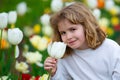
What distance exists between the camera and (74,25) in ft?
12.8

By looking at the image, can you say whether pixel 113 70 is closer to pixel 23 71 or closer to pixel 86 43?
pixel 86 43

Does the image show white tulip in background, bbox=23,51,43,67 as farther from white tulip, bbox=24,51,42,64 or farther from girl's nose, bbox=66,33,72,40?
girl's nose, bbox=66,33,72,40

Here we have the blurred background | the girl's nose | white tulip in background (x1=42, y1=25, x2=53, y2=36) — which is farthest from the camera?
white tulip in background (x1=42, y1=25, x2=53, y2=36)

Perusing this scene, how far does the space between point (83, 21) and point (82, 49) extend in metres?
0.27

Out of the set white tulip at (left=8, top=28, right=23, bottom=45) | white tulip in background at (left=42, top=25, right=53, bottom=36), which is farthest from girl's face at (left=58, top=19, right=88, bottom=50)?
white tulip in background at (left=42, top=25, right=53, bottom=36)

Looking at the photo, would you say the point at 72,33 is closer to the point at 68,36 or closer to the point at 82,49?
the point at 68,36

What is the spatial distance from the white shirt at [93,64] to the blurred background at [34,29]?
0.70 ft

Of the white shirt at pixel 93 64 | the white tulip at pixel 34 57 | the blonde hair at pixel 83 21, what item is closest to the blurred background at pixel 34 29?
the white tulip at pixel 34 57

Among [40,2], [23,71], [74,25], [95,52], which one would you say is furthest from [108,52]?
[40,2]

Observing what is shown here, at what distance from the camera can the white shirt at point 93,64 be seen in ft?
13.3

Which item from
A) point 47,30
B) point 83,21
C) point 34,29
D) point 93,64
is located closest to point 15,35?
point 83,21

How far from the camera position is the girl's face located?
12.7 ft

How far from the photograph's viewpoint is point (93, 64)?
4117 millimetres

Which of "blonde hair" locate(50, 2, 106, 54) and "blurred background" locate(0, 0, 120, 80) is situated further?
"blurred background" locate(0, 0, 120, 80)
